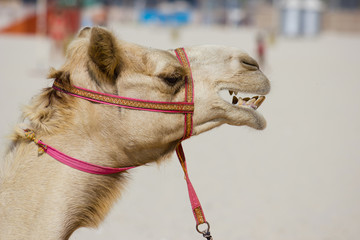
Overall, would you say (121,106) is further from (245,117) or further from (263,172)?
(263,172)

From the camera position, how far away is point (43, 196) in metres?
2.18

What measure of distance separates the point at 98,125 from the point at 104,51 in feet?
1.02

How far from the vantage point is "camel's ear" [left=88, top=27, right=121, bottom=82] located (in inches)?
87.4

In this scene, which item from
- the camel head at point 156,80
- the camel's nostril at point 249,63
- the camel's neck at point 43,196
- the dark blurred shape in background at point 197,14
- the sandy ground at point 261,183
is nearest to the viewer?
the camel's neck at point 43,196

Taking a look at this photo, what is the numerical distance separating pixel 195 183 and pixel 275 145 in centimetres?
287

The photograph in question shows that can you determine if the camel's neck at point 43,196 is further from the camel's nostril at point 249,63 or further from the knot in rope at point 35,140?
the camel's nostril at point 249,63

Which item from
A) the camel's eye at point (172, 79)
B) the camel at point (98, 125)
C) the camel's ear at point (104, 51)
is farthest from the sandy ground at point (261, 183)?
the camel's ear at point (104, 51)

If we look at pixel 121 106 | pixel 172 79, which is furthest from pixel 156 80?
pixel 121 106

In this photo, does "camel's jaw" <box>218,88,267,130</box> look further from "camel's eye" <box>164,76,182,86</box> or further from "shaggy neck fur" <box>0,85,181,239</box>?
"shaggy neck fur" <box>0,85,181,239</box>

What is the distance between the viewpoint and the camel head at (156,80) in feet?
7.47

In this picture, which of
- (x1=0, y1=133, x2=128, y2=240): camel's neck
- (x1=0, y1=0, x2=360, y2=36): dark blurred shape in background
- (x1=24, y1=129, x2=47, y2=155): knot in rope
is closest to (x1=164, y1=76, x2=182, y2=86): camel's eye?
(x1=0, y1=133, x2=128, y2=240): camel's neck

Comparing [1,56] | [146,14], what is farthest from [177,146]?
[146,14]

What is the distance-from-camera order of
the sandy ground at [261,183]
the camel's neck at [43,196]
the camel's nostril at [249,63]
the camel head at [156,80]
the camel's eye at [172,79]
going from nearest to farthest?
the camel's neck at [43,196] < the camel head at [156,80] < the camel's eye at [172,79] < the camel's nostril at [249,63] < the sandy ground at [261,183]

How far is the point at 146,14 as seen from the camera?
5312 centimetres
